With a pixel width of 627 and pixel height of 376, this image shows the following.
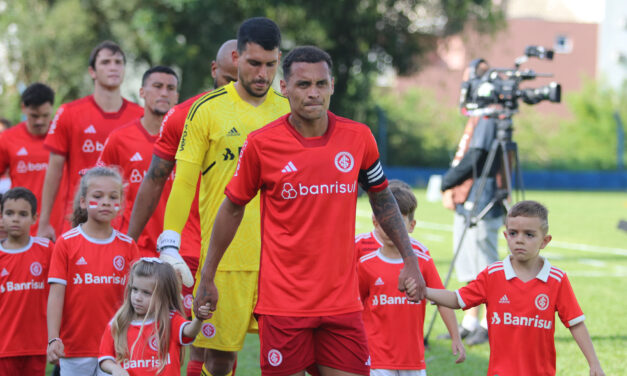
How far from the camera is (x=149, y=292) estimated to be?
470cm

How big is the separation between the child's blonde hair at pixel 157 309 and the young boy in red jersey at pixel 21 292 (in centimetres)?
135

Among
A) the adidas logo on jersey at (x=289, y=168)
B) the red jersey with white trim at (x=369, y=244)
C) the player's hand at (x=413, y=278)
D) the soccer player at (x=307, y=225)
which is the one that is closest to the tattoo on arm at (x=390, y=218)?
the player's hand at (x=413, y=278)

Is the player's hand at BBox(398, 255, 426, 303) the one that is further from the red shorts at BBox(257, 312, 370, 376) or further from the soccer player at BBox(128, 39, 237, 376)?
the soccer player at BBox(128, 39, 237, 376)

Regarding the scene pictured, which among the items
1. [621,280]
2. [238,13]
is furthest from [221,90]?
[238,13]

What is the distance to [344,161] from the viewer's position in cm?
415

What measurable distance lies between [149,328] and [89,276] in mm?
855

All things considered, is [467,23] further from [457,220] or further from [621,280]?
[457,220]

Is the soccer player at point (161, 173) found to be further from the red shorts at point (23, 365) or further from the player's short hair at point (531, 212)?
the player's short hair at point (531, 212)

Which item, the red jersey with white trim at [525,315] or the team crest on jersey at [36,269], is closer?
the red jersey with white trim at [525,315]

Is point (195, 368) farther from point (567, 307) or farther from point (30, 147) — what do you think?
point (30, 147)

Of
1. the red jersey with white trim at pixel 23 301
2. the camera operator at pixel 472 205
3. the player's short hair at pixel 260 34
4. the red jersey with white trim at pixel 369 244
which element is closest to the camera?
the player's short hair at pixel 260 34

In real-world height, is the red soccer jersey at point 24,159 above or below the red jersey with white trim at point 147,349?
above

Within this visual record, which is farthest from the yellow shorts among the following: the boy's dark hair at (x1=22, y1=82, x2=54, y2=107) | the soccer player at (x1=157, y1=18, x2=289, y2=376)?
the boy's dark hair at (x1=22, y1=82, x2=54, y2=107)

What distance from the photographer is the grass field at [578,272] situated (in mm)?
7480
